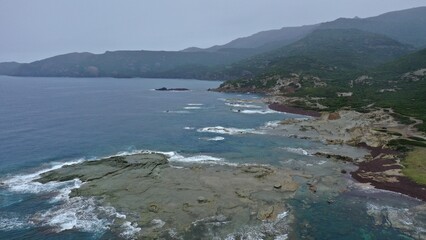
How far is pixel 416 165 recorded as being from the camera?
68.7 meters

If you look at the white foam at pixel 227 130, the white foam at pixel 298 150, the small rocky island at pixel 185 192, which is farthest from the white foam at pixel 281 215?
the white foam at pixel 227 130

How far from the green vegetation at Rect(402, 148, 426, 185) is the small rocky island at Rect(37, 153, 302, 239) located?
21234mm

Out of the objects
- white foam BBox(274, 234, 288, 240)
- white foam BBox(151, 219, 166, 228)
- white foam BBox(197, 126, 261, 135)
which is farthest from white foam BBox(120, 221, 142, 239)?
white foam BBox(197, 126, 261, 135)

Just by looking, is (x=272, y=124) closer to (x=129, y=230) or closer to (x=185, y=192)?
(x=185, y=192)

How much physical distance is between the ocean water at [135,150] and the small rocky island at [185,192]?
7.79 ft

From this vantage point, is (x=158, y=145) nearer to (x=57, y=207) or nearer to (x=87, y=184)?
(x=87, y=184)

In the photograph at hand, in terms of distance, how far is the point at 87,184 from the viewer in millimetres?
56688

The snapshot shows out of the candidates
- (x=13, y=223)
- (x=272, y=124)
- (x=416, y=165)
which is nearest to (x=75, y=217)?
(x=13, y=223)

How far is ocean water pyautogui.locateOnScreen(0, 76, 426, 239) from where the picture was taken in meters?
44.1

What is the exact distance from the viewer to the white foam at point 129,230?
41.2 meters

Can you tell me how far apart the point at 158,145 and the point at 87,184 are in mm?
29269

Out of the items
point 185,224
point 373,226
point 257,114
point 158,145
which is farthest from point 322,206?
point 257,114

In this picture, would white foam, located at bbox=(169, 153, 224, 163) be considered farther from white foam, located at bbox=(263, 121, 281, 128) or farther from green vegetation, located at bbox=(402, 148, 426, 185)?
white foam, located at bbox=(263, 121, 281, 128)

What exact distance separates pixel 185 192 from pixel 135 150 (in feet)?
95.2
